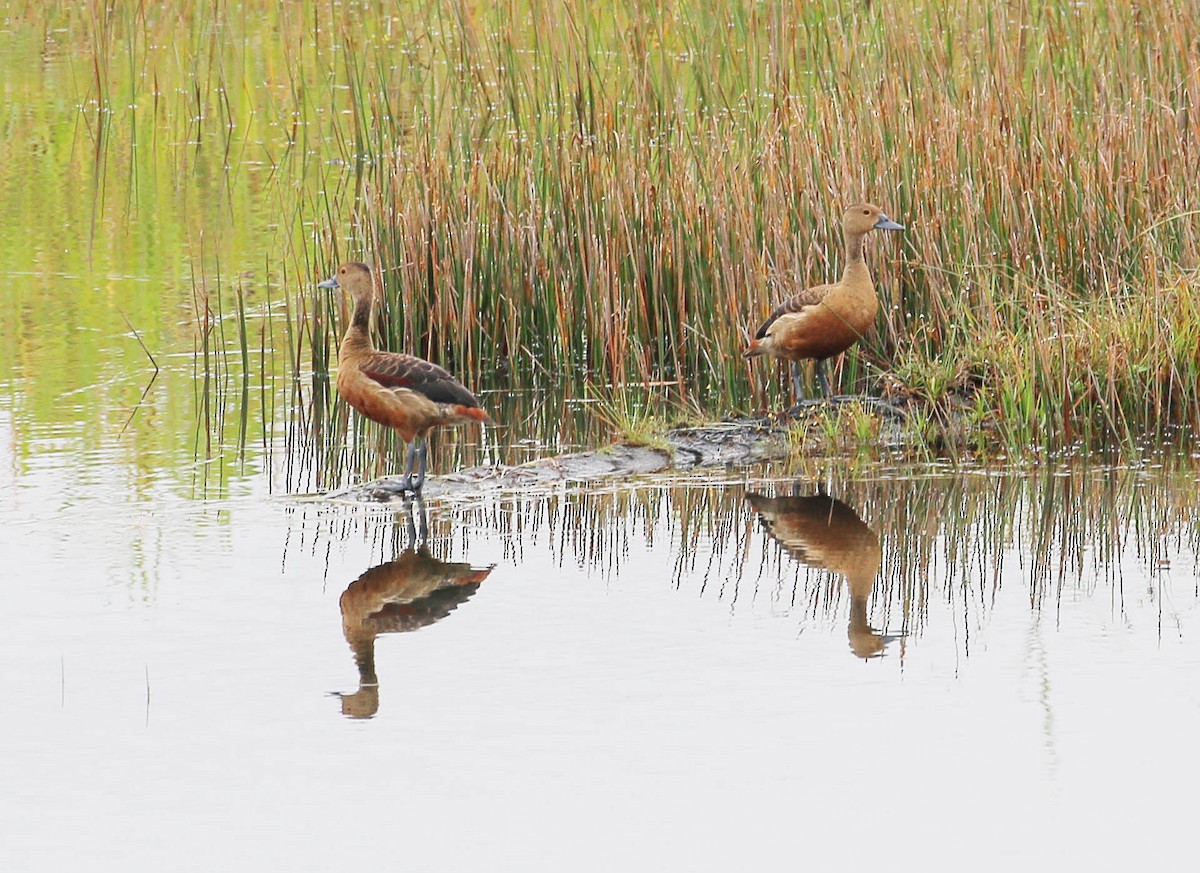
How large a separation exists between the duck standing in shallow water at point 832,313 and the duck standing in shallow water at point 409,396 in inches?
55.9

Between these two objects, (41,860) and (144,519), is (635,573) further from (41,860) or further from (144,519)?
(41,860)

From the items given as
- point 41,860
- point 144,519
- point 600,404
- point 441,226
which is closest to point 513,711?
point 41,860

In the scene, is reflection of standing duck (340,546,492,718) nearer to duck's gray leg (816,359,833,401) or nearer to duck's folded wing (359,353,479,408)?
duck's folded wing (359,353,479,408)

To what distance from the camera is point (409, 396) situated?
672cm

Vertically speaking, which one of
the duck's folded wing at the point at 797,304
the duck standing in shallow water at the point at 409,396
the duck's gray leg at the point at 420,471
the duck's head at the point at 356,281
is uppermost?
the duck's head at the point at 356,281

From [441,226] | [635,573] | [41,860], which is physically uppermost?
[441,226]

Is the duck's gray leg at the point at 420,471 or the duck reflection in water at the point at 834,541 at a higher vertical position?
the duck's gray leg at the point at 420,471

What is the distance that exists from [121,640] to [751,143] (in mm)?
5134

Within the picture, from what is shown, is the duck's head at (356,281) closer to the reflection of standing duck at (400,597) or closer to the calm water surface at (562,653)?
the calm water surface at (562,653)

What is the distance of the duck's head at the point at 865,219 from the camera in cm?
778

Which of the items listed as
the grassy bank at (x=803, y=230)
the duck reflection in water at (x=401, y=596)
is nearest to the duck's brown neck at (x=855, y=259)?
the grassy bank at (x=803, y=230)

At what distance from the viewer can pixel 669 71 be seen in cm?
1029

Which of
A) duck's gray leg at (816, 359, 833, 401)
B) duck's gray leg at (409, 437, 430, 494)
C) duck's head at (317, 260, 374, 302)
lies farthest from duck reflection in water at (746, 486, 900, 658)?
duck's head at (317, 260, 374, 302)

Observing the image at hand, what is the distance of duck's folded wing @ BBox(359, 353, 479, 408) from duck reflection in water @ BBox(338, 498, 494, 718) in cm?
75
